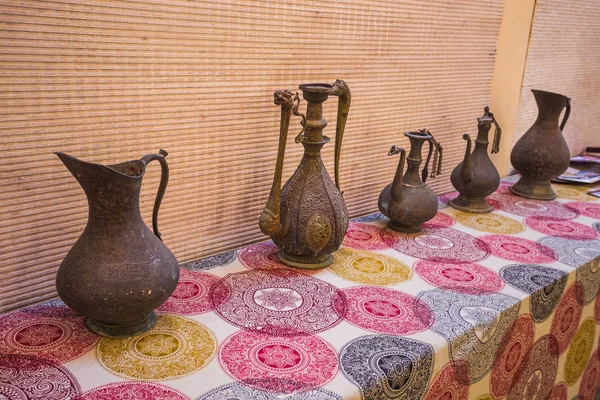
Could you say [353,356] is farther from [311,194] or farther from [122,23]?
[122,23]

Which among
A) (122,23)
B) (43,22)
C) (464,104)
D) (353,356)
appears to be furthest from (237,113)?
(464,104)

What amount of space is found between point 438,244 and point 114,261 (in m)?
0.80

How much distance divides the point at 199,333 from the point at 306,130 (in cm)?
45

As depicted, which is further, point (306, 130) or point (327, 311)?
point (306, 130)

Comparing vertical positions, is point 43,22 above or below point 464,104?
above

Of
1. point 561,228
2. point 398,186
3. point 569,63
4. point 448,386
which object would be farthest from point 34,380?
point 569,63

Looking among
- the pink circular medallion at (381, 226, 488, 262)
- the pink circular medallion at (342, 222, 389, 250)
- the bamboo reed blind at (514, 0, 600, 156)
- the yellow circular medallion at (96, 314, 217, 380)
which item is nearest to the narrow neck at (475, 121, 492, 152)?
the pink circular medallion at (381, 226, 488, 262)

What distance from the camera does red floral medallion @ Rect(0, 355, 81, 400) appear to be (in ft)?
2.35

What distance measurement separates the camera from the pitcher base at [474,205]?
5.08 feet

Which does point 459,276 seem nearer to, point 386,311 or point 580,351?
point 386,311

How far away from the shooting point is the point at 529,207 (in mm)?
1621

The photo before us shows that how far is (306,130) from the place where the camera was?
1.09 metres

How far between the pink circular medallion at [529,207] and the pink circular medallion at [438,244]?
0.98 feet

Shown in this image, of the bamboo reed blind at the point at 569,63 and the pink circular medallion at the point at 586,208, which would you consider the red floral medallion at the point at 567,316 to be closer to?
the pink circular medallion at the point at 586,208
